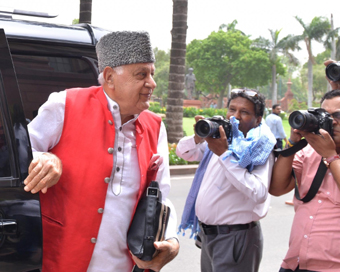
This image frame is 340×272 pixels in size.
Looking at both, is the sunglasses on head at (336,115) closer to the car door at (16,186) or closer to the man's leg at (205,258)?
the man's leg at (205,258)

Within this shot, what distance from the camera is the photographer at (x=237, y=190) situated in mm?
2723

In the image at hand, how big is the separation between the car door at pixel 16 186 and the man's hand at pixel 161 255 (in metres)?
0.44

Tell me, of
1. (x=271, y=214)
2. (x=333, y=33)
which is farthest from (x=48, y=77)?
(x=333, y=33)

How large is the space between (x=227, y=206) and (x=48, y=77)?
1560mm

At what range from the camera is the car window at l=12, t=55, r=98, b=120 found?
318 centimetres

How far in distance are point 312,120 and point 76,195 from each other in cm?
124

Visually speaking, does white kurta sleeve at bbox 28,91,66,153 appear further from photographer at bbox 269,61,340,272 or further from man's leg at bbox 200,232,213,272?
man's leg at bbox 200,232,213,272

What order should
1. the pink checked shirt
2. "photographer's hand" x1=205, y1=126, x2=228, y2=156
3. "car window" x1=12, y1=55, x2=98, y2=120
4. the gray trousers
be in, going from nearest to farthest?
1. the pink checked shirt
2. "photographer's hand" x1=205, y1=126, x2=228, y2=156
3. the gray trousers
4. "car window" x1=12, y1=55, x2=98, y2=120

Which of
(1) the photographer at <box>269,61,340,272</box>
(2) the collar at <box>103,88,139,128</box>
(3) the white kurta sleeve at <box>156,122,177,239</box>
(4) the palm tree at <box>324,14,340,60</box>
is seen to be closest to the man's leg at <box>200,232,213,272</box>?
(1) the photographer at <box>269,61,340,272</box>

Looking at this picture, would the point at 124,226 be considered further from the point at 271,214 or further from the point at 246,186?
the point at 271,214

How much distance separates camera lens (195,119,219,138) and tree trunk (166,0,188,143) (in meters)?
9.50

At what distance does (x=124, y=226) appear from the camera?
2045 millimetres

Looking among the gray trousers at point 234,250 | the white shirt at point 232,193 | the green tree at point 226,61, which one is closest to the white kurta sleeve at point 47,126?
the white shirt at point 232,193

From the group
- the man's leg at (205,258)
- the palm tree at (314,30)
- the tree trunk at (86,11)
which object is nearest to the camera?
the man's leg at (205,258)
